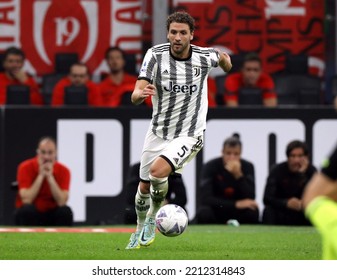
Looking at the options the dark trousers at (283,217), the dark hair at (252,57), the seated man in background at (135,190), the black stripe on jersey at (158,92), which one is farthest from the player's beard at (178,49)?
the dark hair at (252,57)

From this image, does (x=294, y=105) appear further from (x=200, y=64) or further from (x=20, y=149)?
(x=200, y=64)

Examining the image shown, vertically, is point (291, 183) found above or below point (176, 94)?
below

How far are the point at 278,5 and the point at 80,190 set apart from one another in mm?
4233

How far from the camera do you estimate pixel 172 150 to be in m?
10.3

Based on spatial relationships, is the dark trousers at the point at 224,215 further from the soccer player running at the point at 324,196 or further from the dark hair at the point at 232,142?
the soccer player running at the point at 324,196

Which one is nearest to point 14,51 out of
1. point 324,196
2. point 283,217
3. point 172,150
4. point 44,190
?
point 44,190

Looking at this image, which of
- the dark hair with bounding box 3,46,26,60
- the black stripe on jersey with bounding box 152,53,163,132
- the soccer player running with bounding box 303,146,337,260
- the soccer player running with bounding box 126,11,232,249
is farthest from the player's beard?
the dark hair with bounding box 3,46,26,60

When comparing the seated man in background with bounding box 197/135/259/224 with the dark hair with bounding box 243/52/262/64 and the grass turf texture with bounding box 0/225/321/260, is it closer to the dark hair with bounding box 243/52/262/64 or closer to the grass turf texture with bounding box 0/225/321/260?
the grass turf texture with bounding box 0/225/321/260

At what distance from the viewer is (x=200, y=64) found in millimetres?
10680

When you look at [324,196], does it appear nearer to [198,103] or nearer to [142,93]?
[142,93]

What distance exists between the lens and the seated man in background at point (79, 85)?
1584 centimetres

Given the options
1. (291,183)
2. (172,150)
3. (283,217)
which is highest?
(172,150)

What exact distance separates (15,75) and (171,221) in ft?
21.7

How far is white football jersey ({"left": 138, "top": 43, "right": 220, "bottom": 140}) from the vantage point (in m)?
10.5
